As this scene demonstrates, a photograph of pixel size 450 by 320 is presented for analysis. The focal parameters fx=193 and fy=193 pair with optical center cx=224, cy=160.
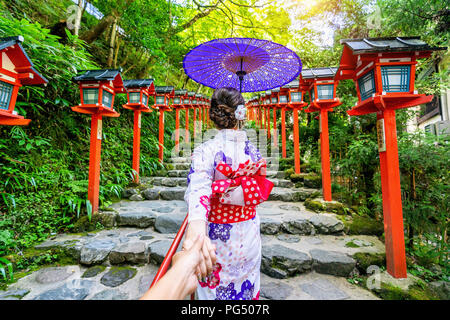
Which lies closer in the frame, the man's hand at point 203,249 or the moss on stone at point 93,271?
the man's hand at point 203,249

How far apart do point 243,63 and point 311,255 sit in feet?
8.64

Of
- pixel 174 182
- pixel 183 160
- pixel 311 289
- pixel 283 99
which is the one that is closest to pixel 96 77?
pixel 174 182

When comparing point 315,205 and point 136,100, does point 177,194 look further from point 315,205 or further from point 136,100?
point 315,205

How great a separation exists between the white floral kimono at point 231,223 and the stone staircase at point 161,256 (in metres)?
0.90

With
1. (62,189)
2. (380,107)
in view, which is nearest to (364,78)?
(380,107)

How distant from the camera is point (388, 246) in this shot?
7.60 feet

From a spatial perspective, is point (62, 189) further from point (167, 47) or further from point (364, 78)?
point (167, 47)

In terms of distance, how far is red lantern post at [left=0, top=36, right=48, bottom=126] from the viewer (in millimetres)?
1980

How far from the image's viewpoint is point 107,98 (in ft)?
11.3

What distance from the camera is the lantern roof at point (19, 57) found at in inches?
77.6

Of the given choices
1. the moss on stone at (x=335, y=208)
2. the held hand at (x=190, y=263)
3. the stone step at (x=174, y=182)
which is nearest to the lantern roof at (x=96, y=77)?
the stone step at (x=174, y=182)

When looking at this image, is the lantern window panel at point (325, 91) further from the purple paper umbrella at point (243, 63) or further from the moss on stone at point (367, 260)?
the moss on stone at point (367, 260)

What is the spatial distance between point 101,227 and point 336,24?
8835 millimetres
